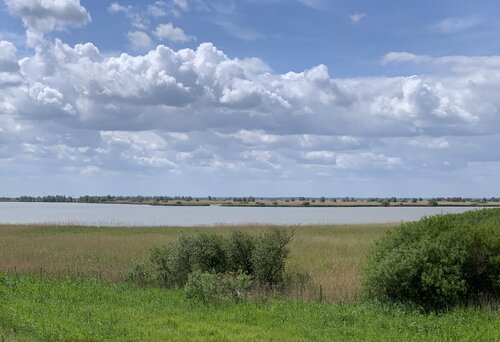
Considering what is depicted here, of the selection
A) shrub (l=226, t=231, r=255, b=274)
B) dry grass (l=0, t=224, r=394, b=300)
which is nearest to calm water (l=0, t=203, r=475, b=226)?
dry grass (l=0, t=224, r=394, b=300)

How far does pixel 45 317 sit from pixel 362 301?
27.9ft

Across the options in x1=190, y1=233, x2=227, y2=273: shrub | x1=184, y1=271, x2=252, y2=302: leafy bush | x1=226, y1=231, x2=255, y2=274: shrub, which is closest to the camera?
x1=184, y1=271, x2=252, y2=302: leafy bush

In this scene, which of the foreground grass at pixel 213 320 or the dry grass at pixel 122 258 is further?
the dry grass at pixel 122 258

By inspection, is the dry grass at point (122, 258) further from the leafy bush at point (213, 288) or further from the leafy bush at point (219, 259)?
the leafy bush at point (213, 288)

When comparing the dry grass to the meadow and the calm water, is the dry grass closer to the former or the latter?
the meadow

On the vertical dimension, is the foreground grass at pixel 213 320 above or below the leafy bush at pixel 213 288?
below

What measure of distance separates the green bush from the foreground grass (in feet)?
2.58

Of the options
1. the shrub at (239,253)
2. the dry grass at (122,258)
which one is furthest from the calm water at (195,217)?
the shrub at (239,253)

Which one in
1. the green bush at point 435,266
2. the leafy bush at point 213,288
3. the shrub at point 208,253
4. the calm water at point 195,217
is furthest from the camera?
the calm water at point 195,217

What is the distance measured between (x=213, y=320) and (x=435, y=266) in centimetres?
612

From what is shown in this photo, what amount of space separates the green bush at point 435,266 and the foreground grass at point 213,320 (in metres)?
0.79

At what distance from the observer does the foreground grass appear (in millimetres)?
11641

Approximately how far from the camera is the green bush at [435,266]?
1502 centimetres

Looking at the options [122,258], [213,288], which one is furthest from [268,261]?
→ [122,258]
